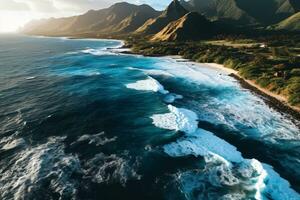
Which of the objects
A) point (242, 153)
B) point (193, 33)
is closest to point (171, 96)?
point (242, 153)

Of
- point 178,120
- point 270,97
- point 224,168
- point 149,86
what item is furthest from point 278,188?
point 149,86

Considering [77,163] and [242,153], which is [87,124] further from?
[242,153]

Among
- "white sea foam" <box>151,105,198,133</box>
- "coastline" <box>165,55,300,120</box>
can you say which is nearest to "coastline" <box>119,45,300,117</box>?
"coastline" <box>165,55,300,120</box>

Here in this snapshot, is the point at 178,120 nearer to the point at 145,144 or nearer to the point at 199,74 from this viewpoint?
the point at 145,144

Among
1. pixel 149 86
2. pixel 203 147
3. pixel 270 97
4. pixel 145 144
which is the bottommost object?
pixel 149 86

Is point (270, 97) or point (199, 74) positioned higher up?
point (270, 97)

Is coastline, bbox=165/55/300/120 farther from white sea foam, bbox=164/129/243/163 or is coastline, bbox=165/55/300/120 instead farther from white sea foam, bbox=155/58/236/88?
→ white sea foam, bbox=164/129/243/163

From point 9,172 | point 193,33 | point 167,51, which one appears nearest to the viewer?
point 9,172

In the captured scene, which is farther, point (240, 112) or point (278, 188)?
point (240, 112)
